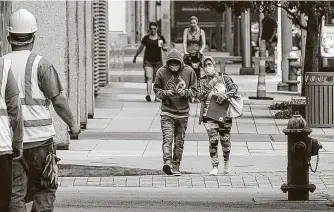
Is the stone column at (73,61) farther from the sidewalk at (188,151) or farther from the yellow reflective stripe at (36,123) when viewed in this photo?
the yellow reflective stripe at (36,123)

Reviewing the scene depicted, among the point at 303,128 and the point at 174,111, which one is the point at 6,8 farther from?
the point at 303,128

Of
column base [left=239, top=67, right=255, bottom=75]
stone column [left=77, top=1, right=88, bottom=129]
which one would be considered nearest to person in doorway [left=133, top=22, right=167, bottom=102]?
stone column [left=77, top=1, right=88, bottom=129]

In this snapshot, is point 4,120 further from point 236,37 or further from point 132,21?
point 132,21

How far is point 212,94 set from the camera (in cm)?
1392

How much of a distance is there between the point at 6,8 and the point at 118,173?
3717mm

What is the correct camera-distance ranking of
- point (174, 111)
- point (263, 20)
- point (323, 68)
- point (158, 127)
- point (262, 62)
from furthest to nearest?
point (263, 20) < point (323, 68) < point (262, 62) < point (158, 127) < point (174, 111)

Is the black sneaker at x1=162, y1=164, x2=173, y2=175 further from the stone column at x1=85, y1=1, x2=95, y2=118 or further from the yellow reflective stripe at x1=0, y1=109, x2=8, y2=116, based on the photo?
the stone column at x1=85, y1=1, x2=95, y2=118

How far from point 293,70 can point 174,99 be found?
47.8 feet

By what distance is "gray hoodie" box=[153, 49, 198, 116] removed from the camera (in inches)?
547

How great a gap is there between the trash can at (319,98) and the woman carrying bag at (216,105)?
5.40 meters

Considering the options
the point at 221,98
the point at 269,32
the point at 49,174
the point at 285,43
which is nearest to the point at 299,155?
the point at 221,98

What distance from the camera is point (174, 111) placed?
550 inches

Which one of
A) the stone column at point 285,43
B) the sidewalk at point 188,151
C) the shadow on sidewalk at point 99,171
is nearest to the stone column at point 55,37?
the sidewalk at point 188,151

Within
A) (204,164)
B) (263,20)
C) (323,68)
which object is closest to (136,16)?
(263,20)
